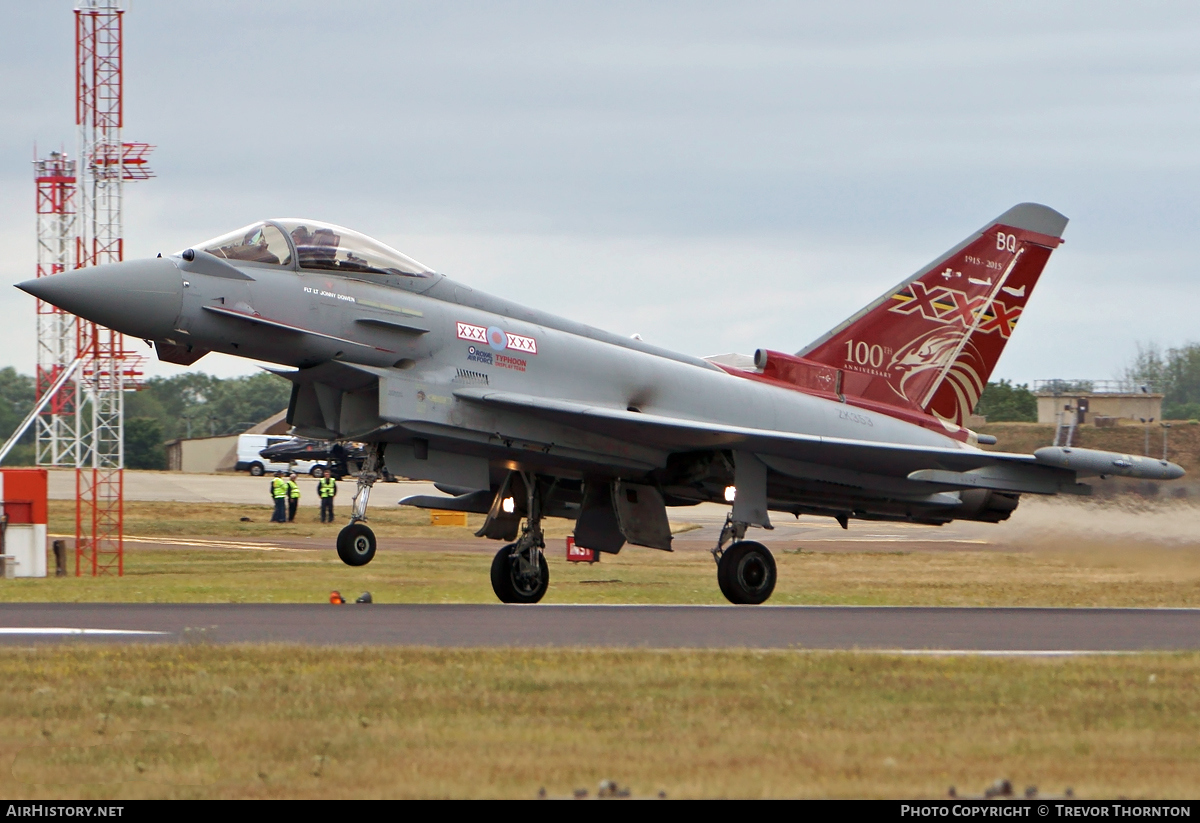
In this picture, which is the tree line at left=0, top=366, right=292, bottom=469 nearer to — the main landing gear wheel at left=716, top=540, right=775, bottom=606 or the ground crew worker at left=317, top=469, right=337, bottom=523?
the ground crew worker at left=317, top=469, right=337, bottom=523

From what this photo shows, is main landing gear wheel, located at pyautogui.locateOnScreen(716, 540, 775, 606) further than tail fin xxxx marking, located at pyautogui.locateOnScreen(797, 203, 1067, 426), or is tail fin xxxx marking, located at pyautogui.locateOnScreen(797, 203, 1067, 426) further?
tail fin xxxx marking, located at pyautogui.locateOnScreen(797, 203, 1067, 426)

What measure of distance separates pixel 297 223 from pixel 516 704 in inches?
358

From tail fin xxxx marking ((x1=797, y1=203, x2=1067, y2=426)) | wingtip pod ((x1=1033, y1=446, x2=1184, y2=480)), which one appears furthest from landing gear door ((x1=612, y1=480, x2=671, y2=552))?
wingtip pod ((x1=1033, y1=446, x2=1184, y2=480))

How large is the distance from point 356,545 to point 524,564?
3.09 metres

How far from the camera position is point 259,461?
240 ft

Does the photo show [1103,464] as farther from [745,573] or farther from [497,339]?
[497,339]

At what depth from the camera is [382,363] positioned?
617 inches

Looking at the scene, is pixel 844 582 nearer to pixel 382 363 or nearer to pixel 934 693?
pixel 382 363

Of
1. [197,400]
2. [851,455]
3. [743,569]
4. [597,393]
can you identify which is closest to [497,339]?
[597,393]

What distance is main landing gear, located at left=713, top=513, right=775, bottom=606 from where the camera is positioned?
55.6ft

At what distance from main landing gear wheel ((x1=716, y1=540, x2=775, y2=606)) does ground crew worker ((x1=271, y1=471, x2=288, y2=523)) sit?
101 ft

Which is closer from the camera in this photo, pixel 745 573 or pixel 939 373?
pixel 745 573

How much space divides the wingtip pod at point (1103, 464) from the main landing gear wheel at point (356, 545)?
7565 mm

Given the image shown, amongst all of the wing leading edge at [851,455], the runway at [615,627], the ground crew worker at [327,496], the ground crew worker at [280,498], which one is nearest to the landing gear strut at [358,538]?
the runway at [615,627]
